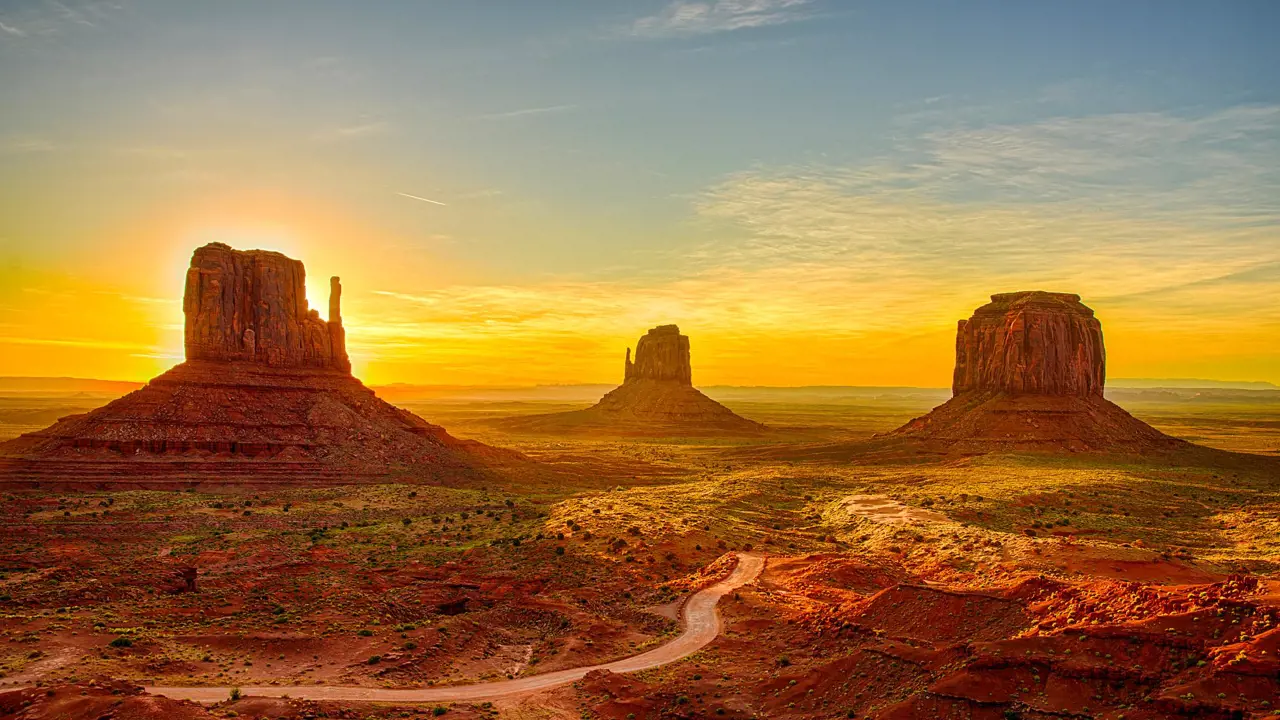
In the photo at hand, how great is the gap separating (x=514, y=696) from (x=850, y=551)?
87.8 feet

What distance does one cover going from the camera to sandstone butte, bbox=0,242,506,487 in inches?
2392

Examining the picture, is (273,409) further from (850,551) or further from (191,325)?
(850,551)

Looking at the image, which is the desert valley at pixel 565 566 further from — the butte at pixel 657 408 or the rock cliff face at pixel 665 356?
the rock cliff face at pixel 665 356

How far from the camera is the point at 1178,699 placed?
1730cm

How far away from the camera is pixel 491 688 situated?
80.8 ft

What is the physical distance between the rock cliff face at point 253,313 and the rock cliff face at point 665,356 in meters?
101

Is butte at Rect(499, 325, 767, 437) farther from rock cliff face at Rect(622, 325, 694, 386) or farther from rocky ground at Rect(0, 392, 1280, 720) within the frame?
rocky ground at Rect(0, 392, 1280, 720)

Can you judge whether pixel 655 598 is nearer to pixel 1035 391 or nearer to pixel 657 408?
pixel 1035 391

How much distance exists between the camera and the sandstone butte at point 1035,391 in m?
95.6

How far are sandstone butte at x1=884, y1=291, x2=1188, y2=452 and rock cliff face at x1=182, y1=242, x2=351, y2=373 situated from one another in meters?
82.6

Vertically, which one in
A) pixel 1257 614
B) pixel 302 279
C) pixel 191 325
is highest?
pixel 302 279

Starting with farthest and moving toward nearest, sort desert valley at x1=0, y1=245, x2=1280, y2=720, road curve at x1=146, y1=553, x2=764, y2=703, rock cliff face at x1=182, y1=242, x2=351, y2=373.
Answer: rock cliff face at x1=182, y1=242, x2=351, y2=373
road curve at x1=146, y1=553, x2=764, y2=703
desert valley at x1=0, y1=245, x2=1280, y2=720

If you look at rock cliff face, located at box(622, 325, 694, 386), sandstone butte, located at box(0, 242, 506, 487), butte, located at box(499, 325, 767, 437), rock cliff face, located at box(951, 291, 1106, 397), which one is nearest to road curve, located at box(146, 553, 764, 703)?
sandstone butte, located at box(0, 242, 506, 487)

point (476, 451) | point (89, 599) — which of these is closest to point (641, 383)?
point (476, 451)
